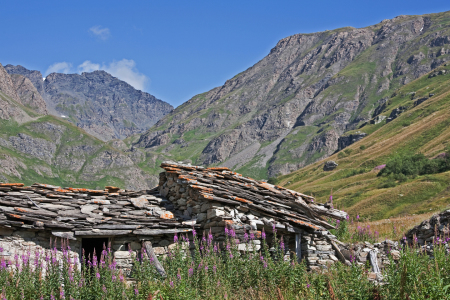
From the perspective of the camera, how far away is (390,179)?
241 ft

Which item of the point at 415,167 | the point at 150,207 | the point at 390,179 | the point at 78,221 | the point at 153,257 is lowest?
→ the point at 153,257

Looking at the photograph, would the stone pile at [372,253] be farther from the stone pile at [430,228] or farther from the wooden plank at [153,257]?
the wooden plank at [153,257]

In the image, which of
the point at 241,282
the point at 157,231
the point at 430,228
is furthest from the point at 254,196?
the point at 430,228

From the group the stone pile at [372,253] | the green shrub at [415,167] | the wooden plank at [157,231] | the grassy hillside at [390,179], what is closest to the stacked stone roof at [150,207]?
the wooden plank at [157,231]

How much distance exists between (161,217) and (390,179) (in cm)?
6793

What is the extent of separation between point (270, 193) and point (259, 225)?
2413 mm

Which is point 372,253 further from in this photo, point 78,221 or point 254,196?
point 78,221

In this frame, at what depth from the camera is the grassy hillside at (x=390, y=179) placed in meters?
50.2

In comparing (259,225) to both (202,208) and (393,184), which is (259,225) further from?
(393,184)

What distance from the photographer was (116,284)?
26.7 ft

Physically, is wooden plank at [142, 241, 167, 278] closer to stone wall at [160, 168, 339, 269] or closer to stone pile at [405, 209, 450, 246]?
stone wall at [160, 168, 339, 269]

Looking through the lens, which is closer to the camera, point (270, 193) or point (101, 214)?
A: point (101, 214)

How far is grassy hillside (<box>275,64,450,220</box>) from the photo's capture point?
165ft

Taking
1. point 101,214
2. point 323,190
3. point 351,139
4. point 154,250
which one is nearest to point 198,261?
point 154,250
